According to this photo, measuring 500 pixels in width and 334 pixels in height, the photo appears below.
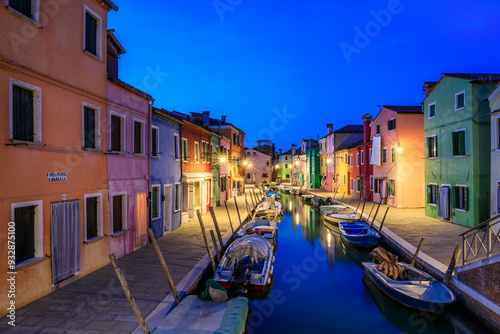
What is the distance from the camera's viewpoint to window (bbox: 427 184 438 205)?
20.6 m

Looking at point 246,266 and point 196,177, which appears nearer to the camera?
point 246,266

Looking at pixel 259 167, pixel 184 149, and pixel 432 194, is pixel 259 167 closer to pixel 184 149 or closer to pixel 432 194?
pixel 432 194

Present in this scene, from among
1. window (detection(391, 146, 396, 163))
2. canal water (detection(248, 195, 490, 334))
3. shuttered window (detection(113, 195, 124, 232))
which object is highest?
window (detection(391, 146, 396, 163))

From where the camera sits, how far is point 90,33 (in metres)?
10.5

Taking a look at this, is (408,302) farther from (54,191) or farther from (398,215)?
(398,215)

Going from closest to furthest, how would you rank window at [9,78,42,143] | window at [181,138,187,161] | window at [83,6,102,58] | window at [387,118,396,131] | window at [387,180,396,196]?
1. window at [9,78,42,143]
2. window at [83,6,102,58]
3. window at [181,138,187,161]
4. window at [387,180,396,196]
5. window at [387,118,396,131]

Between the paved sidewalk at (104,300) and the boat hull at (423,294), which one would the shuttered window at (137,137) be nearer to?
the paved sidewalk at (104,300)

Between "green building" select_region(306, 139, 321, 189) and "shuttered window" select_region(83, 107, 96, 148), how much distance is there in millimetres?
46686

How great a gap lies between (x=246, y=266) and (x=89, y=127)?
6.95 meters

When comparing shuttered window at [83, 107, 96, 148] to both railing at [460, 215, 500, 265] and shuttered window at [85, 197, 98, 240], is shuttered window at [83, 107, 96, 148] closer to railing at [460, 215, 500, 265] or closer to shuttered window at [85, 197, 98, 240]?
shuttered window at [85, 197, 98, 240]

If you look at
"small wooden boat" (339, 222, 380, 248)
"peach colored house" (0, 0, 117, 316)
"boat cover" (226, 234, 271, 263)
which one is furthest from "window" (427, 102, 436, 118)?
"peach colored house" (0, 0, 117, 316)

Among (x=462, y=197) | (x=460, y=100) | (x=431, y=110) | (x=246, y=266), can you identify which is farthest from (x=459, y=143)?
(x=246, y=266)

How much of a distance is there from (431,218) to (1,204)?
2191cm

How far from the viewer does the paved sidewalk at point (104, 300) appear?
680 centimetres
